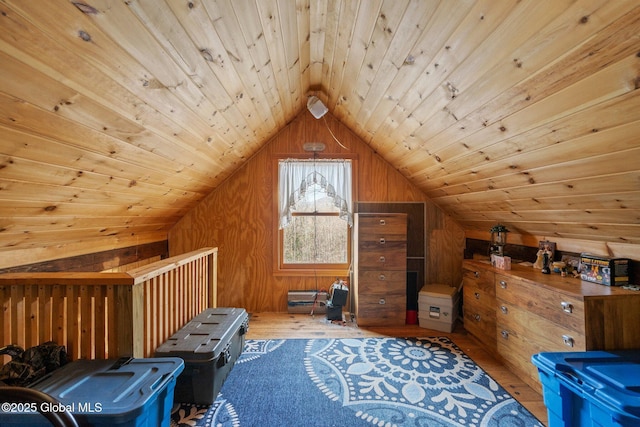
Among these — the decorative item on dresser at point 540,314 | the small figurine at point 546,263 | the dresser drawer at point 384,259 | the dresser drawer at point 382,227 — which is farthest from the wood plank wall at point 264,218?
the small figurine at point 546,263

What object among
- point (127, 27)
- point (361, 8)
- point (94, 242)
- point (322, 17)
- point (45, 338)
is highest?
point (322, 17)

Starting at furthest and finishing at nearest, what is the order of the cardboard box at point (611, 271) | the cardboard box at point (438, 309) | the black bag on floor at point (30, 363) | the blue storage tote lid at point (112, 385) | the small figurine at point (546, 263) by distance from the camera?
the cardboard box at point (438, 309), the small figurine at point (546, 263), the cardboard box at point (611, 271), the black bag on floor at point (30, 363), the blue storage tote lid at point (112, 385)

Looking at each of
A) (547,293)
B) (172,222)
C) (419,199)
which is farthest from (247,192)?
(547,293)

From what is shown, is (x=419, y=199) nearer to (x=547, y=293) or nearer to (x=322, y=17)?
(x=547, y=293)

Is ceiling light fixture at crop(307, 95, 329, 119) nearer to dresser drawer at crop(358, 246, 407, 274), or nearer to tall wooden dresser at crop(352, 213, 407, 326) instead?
tall wooden dresser at crop(352, 213, 407, 326)

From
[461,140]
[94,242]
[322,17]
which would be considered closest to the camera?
[322,17]

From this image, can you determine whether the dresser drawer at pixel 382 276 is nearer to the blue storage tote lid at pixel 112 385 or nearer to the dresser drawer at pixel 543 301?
the dresser drawer at pixel 543 301

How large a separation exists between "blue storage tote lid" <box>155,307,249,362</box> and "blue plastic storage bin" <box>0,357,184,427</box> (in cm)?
32

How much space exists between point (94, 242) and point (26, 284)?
3.13 ft

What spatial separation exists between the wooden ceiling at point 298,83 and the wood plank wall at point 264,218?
37.5 inches

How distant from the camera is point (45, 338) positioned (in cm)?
164

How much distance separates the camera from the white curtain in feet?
11.8

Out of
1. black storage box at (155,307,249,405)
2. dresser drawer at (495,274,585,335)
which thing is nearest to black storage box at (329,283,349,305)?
black storage box at (155,307,249,405)

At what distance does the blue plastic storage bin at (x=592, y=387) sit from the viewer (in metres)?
1.15
